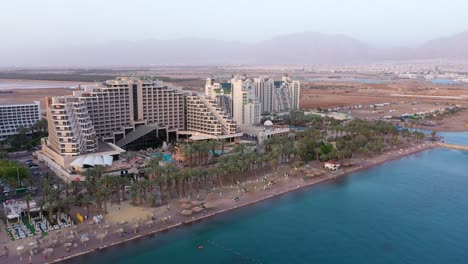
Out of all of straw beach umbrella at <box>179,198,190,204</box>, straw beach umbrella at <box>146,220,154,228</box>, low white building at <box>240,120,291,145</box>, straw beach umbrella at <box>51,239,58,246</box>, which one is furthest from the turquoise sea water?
low white building at <box>240,120,291,145</box>

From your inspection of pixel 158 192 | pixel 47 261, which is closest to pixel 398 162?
pixel 158 192

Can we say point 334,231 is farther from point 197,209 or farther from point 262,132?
point 262,132

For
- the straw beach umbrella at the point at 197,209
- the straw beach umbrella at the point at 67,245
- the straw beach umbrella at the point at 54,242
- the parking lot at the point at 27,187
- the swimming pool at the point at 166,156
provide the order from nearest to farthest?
the straw beach umbrella at the point at 67,245 → the straw beach umbrella at the point at 54,242 → the straw beach umbrella at the point at 197,209 → the parking lot at the point at 27,187 → the swimming pool at the point at 166,156

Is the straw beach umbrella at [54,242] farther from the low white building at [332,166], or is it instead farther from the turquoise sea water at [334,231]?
the low white building at [332,166]

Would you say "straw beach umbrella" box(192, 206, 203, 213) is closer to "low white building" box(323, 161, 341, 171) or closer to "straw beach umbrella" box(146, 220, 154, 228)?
"straw beach umbrella" box(146, 220, 154, 228)

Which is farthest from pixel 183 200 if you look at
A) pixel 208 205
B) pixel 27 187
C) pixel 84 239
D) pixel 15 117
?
pixel 15 117

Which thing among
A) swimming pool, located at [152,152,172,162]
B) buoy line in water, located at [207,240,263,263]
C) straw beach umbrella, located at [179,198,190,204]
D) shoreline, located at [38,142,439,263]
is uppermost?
swimming pool, located at [152,152,172,162]

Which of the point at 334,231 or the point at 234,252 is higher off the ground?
the point at 334,231

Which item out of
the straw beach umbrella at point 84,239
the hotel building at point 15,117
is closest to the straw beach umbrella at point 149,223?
the straw beach umbrella at point 84,239
